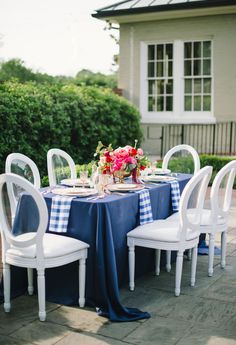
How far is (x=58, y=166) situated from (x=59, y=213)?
1.76 metres

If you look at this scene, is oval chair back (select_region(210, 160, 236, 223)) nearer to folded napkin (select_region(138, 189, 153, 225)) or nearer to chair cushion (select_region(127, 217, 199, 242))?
chair cushion (select_region(127, 217, 199, 242))

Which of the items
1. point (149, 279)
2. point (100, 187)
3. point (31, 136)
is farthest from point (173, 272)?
point (31, 136)

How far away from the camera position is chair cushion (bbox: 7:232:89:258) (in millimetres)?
4225

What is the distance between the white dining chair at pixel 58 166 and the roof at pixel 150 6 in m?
8.20

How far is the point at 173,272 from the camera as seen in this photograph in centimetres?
556

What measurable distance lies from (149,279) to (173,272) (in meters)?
0.36

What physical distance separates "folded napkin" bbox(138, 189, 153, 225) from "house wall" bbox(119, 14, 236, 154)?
9.26 meters

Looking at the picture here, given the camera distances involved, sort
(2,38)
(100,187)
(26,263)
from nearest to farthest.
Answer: (26,263)
(100,187)
(2,38)

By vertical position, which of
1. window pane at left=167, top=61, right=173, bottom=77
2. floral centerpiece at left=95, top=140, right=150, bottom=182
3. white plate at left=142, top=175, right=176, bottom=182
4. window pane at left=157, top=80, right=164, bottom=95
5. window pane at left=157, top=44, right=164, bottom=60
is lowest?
white plate at left=142, top=175, right=176, bottom=182

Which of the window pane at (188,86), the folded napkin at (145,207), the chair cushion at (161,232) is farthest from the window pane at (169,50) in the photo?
the chair cushion at (161,232)

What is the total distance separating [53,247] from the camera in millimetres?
4293

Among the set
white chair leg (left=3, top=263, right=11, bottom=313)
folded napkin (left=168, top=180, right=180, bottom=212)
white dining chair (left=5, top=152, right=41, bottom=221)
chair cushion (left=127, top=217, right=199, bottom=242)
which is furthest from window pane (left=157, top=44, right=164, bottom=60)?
white chair leg (left=3, top=263, right=11, bottom=313)

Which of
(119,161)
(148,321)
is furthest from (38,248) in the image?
(119,161)

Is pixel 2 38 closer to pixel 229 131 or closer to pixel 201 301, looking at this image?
pixel 229 131
